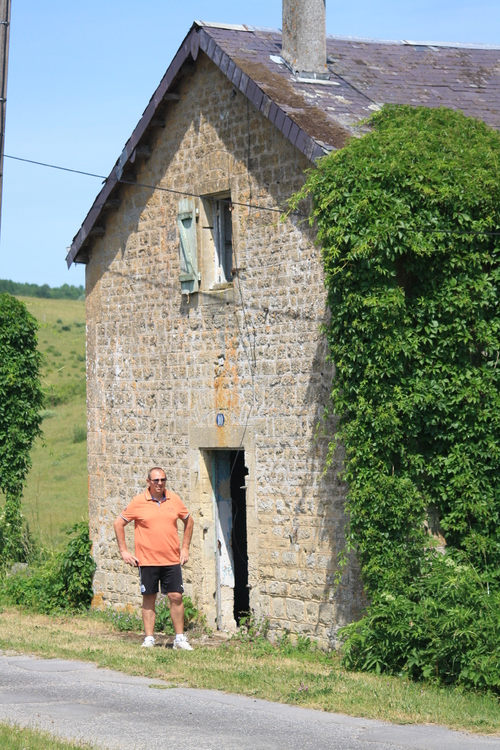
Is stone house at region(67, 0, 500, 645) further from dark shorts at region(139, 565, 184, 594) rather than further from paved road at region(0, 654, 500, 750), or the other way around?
paved road at region(0, 654, 500, 750)

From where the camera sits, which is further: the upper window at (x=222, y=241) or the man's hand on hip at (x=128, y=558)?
the upper window at (x=222, y=241)

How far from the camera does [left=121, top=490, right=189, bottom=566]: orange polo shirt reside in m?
11.0

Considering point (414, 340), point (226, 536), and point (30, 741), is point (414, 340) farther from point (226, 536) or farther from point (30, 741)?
point (30, 741)

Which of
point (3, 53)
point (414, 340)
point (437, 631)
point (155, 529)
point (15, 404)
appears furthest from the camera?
point (15, 404)

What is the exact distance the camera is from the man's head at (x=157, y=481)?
1091cm

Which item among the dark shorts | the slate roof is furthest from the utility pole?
the dark shorts

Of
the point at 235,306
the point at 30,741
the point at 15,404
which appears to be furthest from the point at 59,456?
the point at 30,741

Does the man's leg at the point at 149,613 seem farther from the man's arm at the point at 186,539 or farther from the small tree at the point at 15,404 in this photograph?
the small tree at the point at 15,404

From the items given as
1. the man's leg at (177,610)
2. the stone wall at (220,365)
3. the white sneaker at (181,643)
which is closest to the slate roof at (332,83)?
the stone wall at (220,365)

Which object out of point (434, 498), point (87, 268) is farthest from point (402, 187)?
point (87, 268)

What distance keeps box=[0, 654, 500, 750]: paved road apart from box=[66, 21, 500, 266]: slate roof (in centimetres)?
524

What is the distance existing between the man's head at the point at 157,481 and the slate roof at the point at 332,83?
356 cm

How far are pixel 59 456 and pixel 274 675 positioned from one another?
2325 cm

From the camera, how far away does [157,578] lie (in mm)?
11102
